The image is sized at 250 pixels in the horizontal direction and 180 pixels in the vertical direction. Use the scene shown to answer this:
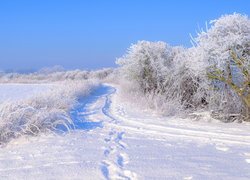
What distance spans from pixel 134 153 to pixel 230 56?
19.9 ft

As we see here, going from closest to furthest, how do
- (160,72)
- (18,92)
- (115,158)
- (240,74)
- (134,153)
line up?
1. (115,158)
2. (134,153)
3. (240,74)
4. (160,72)
5. (18,92)

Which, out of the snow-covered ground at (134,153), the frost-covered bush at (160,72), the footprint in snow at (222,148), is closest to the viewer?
the snow-covered ground at (134,153)

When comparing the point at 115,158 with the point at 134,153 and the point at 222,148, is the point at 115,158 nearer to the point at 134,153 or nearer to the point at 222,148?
the point at 134,153

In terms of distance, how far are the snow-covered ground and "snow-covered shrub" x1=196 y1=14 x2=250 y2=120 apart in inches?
55.7

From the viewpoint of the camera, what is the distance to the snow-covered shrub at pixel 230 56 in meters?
11.4

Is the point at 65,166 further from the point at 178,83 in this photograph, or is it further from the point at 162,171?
the point at 178,83

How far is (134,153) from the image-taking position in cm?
698

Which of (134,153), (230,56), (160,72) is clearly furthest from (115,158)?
(160,72)

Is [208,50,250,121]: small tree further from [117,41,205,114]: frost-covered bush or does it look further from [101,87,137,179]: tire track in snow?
[101,87,137,179]: tire track in snow

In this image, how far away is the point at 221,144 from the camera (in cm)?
812

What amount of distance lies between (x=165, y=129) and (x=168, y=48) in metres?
12.8

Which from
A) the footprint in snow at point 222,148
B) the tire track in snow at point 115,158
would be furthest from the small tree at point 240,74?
the tire track in snow at point 115,158

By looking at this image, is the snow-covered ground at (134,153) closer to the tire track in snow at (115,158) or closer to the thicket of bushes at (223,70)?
the tire track in snow at (115,158)

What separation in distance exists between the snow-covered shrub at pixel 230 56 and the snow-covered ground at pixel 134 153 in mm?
1416
